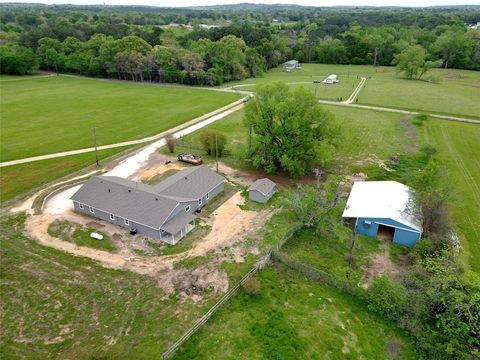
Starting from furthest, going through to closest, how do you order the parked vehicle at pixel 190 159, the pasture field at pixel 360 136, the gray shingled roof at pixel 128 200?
the pasture field at pixel 360 136 < the parked vehicle at pixel 190 159 < the gray shingled roof at pixel 128 200

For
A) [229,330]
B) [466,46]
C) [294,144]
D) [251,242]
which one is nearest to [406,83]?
[466,46]

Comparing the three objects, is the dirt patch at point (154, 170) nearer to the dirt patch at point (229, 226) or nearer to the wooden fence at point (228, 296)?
the dirt patch at point (229, 226)

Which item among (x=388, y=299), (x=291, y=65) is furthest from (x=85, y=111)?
(x=291, y=65)

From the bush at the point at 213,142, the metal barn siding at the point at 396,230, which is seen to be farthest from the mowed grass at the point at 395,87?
the metal barn siding at the point at 396,230

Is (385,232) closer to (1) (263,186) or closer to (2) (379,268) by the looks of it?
(2) (379,268)

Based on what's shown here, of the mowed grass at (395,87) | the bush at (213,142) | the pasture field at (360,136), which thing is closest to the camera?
the bush at (213,142)

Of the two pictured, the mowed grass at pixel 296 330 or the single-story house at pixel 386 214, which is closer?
the mowed grass at pixel 296 330

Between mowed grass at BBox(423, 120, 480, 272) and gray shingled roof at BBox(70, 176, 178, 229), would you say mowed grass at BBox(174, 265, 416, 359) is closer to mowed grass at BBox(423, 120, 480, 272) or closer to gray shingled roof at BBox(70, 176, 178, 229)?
gray shingled roof at BBox(70, 176, 178, 229)
